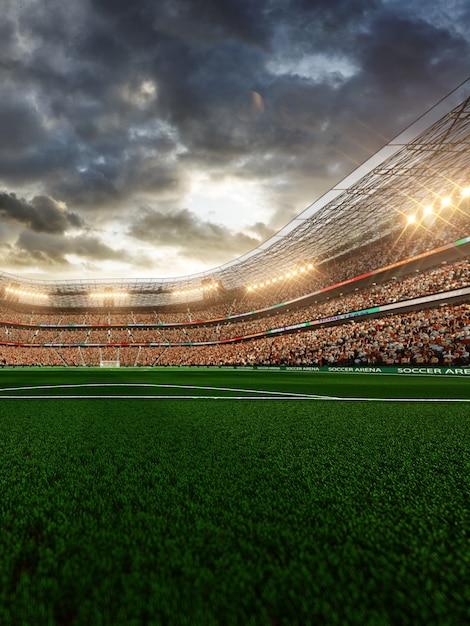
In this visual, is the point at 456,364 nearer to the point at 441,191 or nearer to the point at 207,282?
the point at 441,191

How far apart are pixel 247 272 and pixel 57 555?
1826 inches

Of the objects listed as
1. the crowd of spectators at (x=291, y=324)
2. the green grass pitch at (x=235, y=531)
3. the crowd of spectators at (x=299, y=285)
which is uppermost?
the crowd of spectators at (x=299, y=285)

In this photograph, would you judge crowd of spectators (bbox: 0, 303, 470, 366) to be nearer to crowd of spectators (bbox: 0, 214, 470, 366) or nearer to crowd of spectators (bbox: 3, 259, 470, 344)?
crowd of spectators (bbox: 0, 214, 470, 366)

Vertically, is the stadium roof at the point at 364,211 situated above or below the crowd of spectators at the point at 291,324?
above

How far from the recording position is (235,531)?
138cm

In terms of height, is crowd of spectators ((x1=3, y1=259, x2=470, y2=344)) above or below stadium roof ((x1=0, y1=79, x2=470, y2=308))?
below

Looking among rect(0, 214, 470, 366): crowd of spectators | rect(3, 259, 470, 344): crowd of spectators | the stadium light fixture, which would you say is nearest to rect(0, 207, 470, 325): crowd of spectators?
rect(0, 214, 470, 366): crowd of spectators

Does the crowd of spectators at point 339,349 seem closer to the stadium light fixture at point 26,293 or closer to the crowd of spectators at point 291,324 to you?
the crowd of spectators at point 291,324

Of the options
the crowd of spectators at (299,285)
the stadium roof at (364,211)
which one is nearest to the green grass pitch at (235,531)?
the stadium roof at (364,211)

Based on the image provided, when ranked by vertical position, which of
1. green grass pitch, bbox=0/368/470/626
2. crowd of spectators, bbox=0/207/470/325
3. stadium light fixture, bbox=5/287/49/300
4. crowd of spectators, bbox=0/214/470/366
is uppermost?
stadium light fixture, bbox=5/287/49/300

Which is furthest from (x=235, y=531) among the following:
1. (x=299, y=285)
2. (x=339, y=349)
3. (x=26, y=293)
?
(x=26, y=293)

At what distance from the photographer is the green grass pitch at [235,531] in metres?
0.95

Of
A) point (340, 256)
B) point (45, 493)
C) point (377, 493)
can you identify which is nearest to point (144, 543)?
point (45, 493)

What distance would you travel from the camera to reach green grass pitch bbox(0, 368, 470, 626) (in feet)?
3.12
